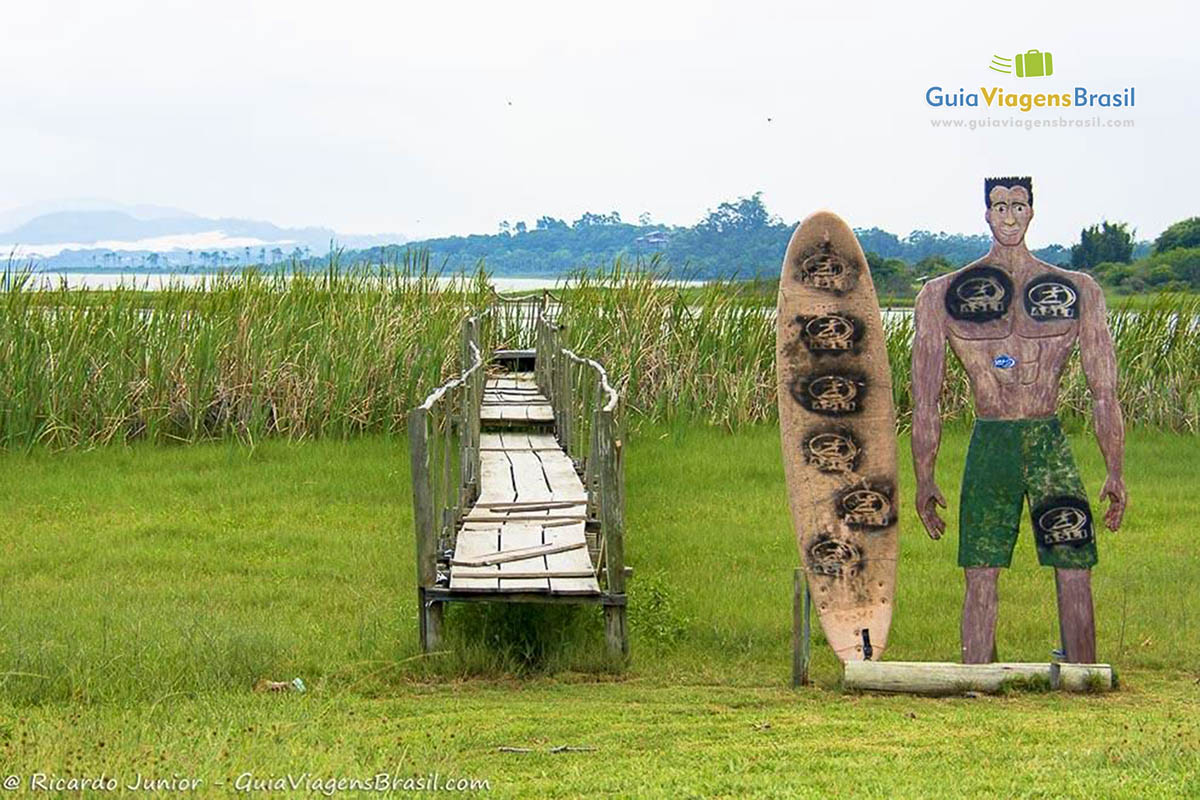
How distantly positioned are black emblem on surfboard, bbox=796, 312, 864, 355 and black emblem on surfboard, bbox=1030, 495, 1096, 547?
1.13 meters

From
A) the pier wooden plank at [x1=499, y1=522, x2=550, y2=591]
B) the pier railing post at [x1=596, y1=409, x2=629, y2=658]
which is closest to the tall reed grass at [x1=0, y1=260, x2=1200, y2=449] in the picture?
the pier wooden plank at [x1=499, y1=522, x2=550, y2=591]

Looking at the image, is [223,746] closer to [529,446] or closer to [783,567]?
[783,567]

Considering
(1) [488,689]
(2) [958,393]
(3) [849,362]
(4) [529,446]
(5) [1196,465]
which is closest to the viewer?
(1) [488,689]

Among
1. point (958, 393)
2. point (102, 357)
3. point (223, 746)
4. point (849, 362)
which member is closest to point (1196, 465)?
point (958, 393)

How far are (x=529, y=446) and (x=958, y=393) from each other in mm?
5686

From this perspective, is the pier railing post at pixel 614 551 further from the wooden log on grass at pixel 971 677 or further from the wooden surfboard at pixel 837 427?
the wooden log on grass at pixel 971 677

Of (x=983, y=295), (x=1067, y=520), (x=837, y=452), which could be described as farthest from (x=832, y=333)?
(x=1067, y=520)

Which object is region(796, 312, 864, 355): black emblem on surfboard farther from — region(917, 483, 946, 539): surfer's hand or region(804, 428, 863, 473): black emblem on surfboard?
region(917, 483, 946, 539): surfer's hand

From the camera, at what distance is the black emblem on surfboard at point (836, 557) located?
24.1 feet

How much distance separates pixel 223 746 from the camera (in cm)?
498

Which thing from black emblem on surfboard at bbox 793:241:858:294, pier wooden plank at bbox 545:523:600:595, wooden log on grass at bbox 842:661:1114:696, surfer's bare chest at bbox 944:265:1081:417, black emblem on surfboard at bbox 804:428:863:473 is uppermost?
black emblem on surfboard at bbox 793:241:858:294

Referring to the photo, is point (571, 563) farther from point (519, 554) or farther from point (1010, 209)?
point (1010, 209)

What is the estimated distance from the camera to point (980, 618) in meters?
7.20

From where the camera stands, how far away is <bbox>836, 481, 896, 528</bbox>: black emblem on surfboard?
7.36 metres
